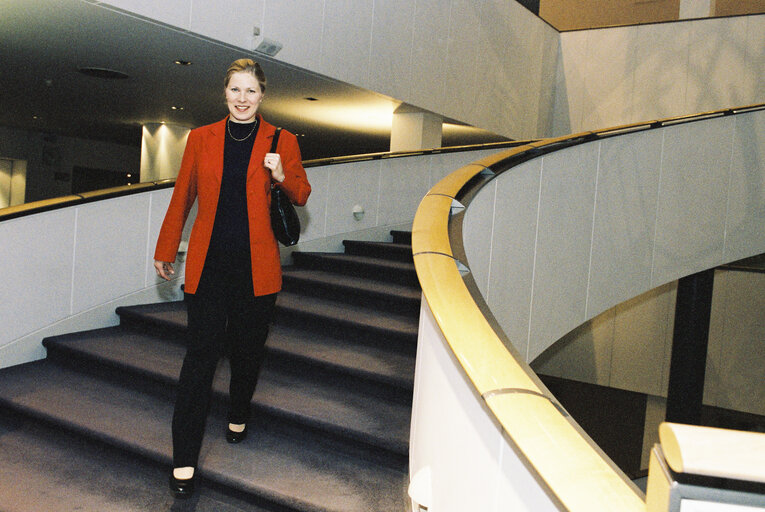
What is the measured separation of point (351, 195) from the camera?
5.14 m

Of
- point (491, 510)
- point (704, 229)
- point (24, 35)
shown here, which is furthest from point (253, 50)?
point (491, 510)

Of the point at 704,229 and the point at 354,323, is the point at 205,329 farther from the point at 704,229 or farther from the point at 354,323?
the point at 704,229

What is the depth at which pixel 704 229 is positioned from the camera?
16.5 feet

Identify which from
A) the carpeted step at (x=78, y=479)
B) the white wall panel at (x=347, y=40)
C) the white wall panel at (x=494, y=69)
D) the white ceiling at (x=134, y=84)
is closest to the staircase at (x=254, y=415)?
the carpeted step at (x=78, y=479)

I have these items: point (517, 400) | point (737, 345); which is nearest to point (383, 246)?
point (517, 400)

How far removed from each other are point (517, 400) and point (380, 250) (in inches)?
150

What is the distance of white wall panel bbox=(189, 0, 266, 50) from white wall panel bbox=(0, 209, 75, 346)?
7.13 ft

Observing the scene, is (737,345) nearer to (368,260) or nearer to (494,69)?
(494,69)

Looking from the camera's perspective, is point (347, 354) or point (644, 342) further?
point (644, 342)

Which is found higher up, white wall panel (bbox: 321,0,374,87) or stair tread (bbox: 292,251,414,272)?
white wall panel (bbox: 321,0,374,87)

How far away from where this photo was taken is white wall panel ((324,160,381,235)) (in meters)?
4.99

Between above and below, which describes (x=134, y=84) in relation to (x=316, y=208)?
above

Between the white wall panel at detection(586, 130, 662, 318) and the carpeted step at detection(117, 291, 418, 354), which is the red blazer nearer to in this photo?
the carpeted step at detection(117, 291, 418, 354)

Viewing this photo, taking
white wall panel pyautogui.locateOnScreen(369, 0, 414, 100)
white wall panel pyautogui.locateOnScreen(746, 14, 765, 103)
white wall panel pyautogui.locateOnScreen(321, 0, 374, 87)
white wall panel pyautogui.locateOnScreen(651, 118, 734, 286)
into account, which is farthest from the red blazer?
white wall panel pyautogui.locateOnScreen(746, 14, 765, 103)
